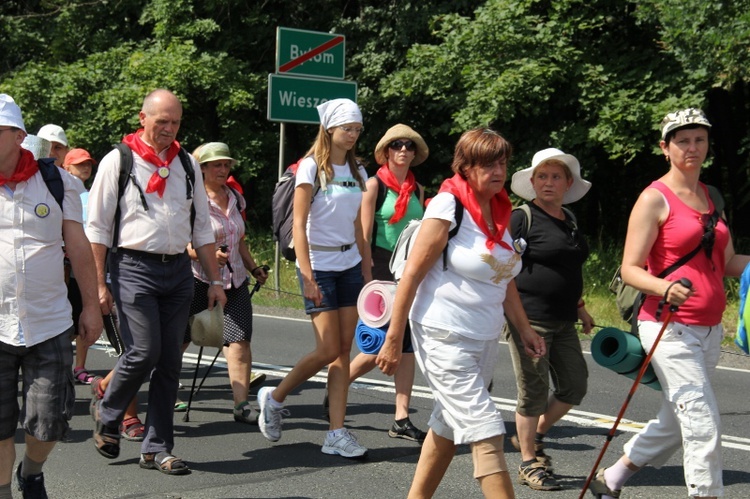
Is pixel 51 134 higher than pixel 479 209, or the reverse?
pixel 51 134

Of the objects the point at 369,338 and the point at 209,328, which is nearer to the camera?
the point at 369,338

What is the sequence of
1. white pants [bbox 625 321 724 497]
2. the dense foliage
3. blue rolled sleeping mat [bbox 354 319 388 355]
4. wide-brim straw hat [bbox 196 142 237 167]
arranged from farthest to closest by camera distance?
the dense foliage
wide-brim straw hat [bbox 196 142 237 167]
blue rolled sleeping mat [bbox 354 319 388 355]
white pants [bbox 625 321 724 497]

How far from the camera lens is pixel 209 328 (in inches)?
275

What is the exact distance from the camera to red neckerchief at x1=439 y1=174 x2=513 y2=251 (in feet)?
15.4

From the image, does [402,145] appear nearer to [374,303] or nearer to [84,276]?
[374,303]

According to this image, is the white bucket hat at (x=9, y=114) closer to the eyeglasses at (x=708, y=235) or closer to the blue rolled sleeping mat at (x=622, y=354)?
the blue rolled sleeping mat at (x=622, y=354)

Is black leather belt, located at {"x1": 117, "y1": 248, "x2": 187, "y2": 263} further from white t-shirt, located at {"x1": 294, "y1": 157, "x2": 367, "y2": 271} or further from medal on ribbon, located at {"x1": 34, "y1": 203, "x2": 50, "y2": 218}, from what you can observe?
medal on ribbon, located at {"x1": 34, "y1": 203, "x2": 50, "y2": 218}

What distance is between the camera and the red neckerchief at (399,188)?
7.28 metres

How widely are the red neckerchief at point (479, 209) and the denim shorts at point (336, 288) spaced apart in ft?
5.94

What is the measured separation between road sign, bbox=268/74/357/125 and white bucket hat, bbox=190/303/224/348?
766 centimetres

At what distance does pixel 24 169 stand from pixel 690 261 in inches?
115

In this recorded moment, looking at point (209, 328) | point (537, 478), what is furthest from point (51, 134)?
point (537, 478)

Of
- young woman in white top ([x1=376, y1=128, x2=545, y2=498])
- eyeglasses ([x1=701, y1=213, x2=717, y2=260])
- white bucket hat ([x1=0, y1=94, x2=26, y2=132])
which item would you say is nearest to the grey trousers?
white bucket hat ([x1=0, y1=94, x2=26, y2=132])

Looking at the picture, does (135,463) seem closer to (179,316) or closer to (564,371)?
(179,316)
